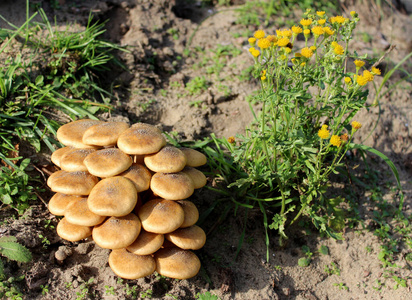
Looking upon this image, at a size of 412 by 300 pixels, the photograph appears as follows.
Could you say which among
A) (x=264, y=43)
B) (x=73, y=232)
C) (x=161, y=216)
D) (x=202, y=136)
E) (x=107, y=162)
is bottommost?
(x=202, y=136)

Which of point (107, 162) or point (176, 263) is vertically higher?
point (107, 162)

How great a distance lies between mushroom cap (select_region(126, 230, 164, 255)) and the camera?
9.21 feet

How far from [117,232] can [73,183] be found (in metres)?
0.54

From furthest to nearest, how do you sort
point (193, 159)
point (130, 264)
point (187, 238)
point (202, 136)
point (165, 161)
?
point (202, 136) → point (193, 159) → point (187, 238) → point (165, 161) → point (130, 264)

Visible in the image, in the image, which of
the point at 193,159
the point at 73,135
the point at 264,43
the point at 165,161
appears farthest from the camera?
the point at 193,159

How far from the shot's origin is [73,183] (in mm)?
2848

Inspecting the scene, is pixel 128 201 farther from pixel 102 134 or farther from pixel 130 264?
pixel 102 134

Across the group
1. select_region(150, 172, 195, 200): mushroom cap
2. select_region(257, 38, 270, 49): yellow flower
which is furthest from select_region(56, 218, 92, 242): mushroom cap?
select_region(257, 38, 270, 49): yellow flower

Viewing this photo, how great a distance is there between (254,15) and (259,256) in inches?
163

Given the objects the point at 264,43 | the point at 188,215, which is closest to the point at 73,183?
the point at 188,215

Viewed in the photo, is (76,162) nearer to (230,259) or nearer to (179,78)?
(230,259)

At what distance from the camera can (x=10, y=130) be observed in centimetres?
373

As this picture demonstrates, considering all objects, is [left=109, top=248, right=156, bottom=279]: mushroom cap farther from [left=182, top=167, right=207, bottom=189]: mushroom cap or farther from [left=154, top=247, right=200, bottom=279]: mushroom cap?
[left=182, top=167, right=207, bottom=189]: mushroom cap

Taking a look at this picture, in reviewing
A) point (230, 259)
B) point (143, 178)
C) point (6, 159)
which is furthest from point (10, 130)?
point (230, 259)
